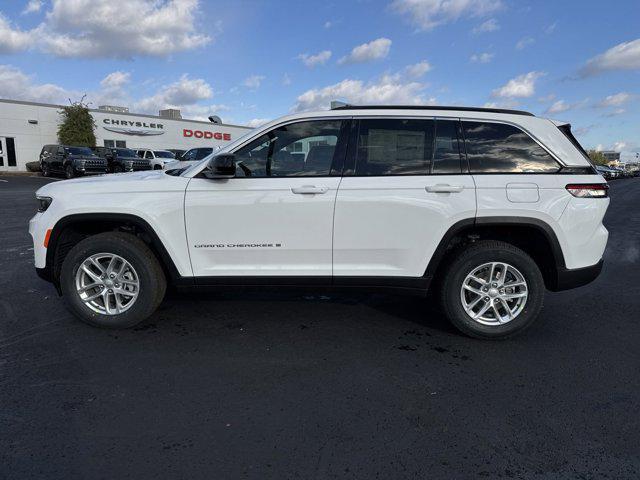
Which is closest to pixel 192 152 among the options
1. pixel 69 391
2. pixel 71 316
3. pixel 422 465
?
pixel 71 316

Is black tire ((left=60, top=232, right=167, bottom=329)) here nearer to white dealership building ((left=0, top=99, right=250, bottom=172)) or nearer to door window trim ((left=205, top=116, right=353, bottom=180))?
door window trim ((left=205, top=116, right=353, bottom=180))

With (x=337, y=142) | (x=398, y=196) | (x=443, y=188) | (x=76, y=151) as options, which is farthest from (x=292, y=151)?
(x=76, y=151)

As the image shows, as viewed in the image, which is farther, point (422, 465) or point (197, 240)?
point (197, 240)

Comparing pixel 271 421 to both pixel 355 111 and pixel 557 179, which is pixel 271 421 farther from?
pixel 557 179

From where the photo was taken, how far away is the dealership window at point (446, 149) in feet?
12.0

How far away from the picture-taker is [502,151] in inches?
145

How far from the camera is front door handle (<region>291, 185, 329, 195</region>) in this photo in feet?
11.8

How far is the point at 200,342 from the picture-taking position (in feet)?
12.0

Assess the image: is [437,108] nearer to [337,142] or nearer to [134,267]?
[337,142]

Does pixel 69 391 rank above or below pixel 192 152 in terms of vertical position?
below

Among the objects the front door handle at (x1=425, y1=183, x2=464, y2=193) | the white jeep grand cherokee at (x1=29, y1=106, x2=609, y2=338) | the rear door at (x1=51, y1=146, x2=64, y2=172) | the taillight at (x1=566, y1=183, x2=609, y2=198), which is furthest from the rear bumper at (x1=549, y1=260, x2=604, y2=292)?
the rear door at (x1=51, y1=146, x2=64, y2=172)

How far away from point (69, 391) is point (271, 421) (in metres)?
1.38

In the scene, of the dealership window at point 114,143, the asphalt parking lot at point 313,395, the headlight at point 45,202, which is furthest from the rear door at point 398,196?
the dealership window at point 114,143

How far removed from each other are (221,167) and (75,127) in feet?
119
